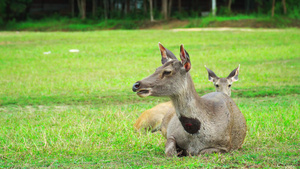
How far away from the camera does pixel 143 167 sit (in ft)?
16.9

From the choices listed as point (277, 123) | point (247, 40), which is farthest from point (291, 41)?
point (277, 123)

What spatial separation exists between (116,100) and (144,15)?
3457 centimetres

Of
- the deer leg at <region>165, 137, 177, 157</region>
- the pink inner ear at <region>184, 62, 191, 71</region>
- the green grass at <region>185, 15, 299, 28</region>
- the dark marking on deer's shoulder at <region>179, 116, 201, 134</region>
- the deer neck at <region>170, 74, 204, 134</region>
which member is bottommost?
the green grass at <region>185, 15, 299, 28</region>

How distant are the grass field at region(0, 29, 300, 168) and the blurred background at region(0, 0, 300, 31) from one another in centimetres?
1082

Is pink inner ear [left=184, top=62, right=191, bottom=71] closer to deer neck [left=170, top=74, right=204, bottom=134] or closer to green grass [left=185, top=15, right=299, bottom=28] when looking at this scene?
deer neck [left=170, top=74, right=204, bottom=134]

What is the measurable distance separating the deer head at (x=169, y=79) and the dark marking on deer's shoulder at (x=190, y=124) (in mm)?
344

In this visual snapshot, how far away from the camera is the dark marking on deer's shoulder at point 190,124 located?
Answer: 17.5 ft

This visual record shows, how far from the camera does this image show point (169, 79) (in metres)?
5.25

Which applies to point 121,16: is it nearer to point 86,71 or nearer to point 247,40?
point 247,40

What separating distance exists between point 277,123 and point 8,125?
15.6 feet

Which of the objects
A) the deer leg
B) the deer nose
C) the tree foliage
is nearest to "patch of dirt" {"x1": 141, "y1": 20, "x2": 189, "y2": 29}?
the tree foliage

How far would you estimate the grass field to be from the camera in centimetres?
571

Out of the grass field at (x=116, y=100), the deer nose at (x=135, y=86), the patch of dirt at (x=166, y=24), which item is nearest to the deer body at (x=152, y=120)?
the grass field at (x=116, y=100)

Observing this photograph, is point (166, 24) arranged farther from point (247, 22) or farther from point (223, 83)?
point (223, 83)
